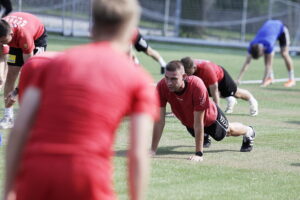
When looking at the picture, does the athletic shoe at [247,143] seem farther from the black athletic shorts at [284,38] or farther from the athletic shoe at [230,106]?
the black athletic shorts at [284,38]

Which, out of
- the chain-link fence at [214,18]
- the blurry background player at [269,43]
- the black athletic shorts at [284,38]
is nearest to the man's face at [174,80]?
the blurry background player at [269,43]

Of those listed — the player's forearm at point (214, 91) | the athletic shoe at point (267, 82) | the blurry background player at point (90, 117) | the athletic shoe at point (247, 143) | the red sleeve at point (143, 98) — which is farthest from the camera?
the athletic shoe at point (267, 82)

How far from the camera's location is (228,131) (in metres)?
9.05

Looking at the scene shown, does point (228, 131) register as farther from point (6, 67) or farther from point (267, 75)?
point (267, 75)

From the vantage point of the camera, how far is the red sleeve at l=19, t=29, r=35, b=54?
982 centimetres

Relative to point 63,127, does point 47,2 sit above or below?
below

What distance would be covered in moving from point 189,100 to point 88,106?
16.8 ft

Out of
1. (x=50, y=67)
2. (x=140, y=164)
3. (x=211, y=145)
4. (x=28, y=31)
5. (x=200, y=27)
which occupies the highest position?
(x=50, y=67)

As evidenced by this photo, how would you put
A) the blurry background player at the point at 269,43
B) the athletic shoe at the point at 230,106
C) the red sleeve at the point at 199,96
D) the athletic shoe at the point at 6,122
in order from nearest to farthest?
1. the red sleeve at the point at 199,96
2. the athletic shoe at the point at 6,122
3. the athletic shoe at the point at 230,106
4. the blurry background player at the point at 269,43

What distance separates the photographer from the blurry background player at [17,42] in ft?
32.0

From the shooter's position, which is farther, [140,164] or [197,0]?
[197,0]

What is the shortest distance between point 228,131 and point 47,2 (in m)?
24.9

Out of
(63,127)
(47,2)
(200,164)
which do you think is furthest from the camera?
(47,2)

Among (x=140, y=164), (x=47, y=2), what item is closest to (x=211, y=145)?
(x=140, y=164)
